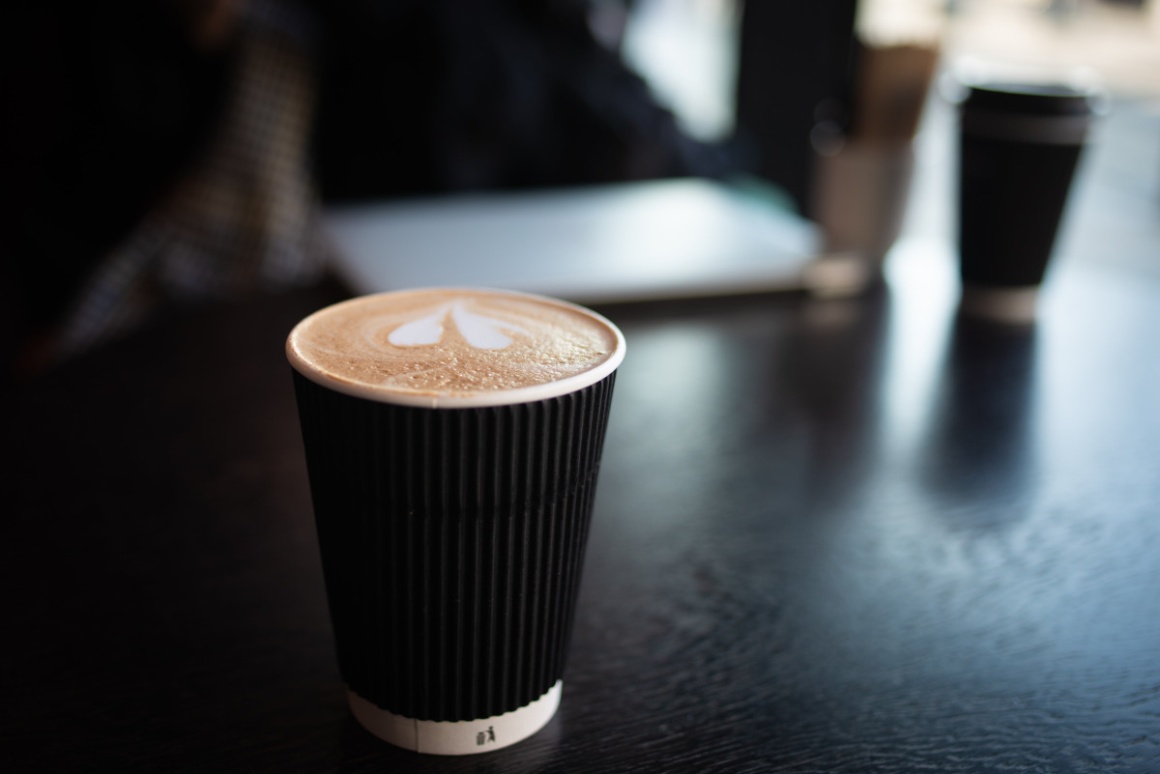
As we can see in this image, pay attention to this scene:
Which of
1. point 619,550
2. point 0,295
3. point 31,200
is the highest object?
point 619,550

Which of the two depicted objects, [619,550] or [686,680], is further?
[619,550]

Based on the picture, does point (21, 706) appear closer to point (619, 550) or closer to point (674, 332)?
point (619, 550)

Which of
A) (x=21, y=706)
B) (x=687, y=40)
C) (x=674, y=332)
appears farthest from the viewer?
(x=687, y=40)

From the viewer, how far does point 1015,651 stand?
570 mm

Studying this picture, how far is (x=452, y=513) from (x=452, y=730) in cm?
11

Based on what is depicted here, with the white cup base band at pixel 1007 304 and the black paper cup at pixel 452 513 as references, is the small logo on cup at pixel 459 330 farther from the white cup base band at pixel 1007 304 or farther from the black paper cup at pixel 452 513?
the white cup base band at pixel 1007 304

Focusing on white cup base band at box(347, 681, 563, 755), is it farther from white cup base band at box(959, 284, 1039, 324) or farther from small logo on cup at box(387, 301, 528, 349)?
white cup base band at box(959, 284, 1039, 324)

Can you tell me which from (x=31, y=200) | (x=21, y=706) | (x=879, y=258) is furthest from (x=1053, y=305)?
(x=31, y=200)

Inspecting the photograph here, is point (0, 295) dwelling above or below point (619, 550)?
below

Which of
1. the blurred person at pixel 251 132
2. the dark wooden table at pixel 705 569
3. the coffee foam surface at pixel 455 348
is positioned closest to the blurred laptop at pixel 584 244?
the dark wooden table at pixel 705 569

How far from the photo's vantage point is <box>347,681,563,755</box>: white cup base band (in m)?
0.46

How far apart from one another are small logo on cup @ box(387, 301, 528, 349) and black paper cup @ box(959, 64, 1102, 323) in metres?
0.82

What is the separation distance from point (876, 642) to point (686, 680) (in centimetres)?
12

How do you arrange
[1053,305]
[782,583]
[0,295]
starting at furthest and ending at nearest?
1. [0,295]
2. [1053,305]
3. [782,583]
